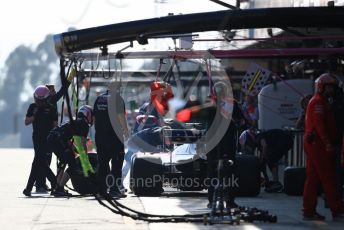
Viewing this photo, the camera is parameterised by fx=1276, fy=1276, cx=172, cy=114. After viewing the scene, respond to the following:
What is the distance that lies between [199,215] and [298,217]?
1634 mm

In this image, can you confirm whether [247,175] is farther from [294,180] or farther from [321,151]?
[321,151]

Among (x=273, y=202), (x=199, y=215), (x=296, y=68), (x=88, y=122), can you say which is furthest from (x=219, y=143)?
(x=296, y=68)

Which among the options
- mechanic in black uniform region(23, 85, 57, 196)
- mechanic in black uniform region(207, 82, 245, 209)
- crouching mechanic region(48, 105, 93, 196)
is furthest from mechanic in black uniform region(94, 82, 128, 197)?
mechanic in black uniform region(207, 82, 245, 209)

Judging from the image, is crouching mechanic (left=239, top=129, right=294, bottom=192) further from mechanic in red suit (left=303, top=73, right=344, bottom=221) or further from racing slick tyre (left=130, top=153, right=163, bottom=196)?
mechanic in red suit (left=303, top=73, right=344, bottom=221)

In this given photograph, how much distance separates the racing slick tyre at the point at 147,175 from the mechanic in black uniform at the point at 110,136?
32 centimetres

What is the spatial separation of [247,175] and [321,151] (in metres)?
3.99

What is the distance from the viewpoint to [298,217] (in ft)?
57.8

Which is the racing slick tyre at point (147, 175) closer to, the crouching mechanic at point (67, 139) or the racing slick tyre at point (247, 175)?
the crouching mechanic at point (67, 139)

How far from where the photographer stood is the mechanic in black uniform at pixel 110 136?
2127 cm

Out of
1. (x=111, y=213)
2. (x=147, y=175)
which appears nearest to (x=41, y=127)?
(x=147, y=175)

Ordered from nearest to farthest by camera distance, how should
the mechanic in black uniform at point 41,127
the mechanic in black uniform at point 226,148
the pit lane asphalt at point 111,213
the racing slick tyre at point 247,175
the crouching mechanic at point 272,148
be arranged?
the pit lane asphalt at point 111,213 → the mechanic in black uniform at point 226,148 → the racing slick tyre at point 247,175 → the mechanic in black uniform at point 41,127 → the crouching mechanic at point 272,148

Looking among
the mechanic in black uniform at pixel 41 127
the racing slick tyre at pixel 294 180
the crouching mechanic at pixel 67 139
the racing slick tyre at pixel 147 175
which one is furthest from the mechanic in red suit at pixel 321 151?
the mechanic in black uniform at pixel 41 127

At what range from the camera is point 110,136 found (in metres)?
21.3

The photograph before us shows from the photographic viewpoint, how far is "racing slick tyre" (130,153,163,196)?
20938 mm
